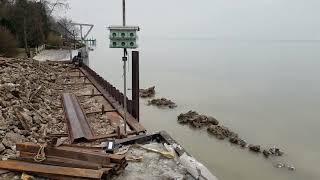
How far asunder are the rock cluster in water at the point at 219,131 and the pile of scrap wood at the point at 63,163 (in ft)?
36.4

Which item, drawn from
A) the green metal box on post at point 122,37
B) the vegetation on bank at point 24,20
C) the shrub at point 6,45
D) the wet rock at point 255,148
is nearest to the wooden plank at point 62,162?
the green metal box on post at point 122,37

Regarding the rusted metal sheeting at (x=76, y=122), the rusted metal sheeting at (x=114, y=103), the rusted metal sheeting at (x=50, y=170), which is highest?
the rusted metal sheeting at (x=50, y=170)

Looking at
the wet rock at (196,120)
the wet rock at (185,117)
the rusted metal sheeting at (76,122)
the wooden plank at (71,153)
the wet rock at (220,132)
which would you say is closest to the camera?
the wooden plank at (71,153)

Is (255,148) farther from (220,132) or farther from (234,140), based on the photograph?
(220,132)

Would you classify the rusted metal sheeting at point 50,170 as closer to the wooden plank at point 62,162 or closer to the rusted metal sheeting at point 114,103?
the wooden plank at point 62,162

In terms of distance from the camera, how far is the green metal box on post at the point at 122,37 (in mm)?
7688

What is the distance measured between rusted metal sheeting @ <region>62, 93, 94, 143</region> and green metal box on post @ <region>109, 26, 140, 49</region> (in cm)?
233

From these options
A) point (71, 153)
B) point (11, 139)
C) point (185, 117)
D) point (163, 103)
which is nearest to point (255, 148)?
point (185, 117)

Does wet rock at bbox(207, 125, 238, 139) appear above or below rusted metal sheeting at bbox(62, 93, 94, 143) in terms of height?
below

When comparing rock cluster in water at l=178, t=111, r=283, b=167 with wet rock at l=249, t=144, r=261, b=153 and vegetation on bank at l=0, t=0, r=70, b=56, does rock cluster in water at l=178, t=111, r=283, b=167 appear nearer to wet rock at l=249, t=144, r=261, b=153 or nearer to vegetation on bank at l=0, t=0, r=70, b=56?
wet rock at l=249, t=144, r=261, b=153

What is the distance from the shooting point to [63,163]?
588 centimetres

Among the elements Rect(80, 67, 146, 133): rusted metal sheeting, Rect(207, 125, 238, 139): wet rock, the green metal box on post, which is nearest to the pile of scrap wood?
the green metal box on post

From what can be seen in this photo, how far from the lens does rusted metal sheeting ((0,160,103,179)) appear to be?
5.56 metres

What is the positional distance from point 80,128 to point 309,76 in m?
42.0
